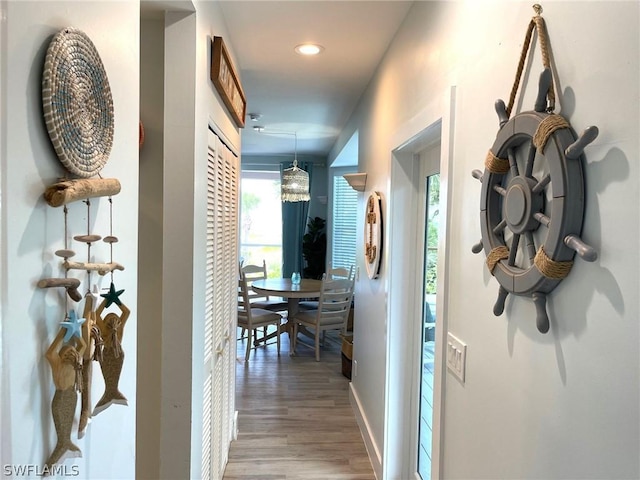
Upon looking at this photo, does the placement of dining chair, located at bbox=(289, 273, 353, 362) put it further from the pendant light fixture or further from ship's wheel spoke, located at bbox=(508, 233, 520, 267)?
ship's wheel spoke, located at bbox=(508, 233, 520, 267)

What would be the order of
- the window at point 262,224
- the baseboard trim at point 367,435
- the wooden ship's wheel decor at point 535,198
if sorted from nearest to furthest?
the wooden ship's wheel decor at point 535,198 → the baseboard trim at point 367,435 → the window at point 262,224

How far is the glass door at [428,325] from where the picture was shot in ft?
7.03

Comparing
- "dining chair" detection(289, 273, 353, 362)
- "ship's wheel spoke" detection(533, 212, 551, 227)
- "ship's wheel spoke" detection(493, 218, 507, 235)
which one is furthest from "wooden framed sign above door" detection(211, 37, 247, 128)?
"dining chair" detection(289, 273, 353, 362)

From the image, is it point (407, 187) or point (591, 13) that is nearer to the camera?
point (591, 13)

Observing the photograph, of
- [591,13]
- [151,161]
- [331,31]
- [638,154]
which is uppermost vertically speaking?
[331,31]

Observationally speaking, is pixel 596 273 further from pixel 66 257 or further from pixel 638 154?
pixel 66 257

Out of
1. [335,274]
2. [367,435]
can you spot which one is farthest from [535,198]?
[335,274]

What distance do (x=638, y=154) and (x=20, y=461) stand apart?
1.03 metres

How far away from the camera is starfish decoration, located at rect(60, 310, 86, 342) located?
67 cm

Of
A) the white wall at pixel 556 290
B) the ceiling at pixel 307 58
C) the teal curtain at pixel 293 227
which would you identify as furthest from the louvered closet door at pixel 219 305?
the teal curtain at pixel 293 227

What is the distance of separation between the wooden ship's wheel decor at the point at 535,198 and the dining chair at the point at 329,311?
3.76 metres

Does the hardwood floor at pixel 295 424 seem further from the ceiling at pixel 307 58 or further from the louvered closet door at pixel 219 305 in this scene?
the ceiling at pixel 307 58

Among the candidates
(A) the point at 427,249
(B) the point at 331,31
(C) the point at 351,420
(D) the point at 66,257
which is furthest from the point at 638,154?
(C) the point at 351,420

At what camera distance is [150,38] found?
1.73m
